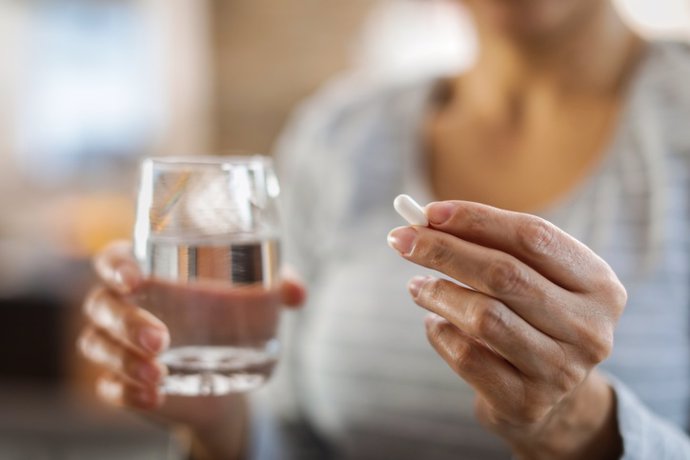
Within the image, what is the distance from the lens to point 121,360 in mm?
632

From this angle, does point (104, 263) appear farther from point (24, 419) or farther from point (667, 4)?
point (667, 4)

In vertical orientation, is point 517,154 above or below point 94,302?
above

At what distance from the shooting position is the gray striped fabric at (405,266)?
82 cm

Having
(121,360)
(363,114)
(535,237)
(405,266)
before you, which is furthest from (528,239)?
(363,114)

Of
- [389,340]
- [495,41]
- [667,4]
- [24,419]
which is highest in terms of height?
[667,4]

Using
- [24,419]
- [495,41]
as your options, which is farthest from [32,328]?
[495,41]

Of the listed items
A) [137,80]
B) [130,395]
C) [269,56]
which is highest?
[269,56]

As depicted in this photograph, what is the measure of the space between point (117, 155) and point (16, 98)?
473mm

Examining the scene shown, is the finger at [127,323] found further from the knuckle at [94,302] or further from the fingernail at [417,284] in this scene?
the fingernail at [417,284]

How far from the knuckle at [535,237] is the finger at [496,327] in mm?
36

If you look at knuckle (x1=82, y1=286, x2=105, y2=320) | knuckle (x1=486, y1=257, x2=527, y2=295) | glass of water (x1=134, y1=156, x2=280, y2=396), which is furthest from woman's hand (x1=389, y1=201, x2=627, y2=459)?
knuckle (x1=82, y1=286, x2=105, y2=320)

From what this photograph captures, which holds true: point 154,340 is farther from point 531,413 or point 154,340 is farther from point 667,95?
point 667,95

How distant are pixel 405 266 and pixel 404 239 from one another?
0.45 m

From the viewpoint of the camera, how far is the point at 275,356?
63 centimetres
